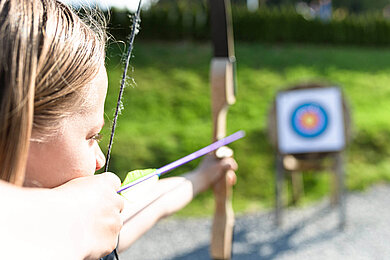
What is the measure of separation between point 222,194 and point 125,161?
266 centimetres

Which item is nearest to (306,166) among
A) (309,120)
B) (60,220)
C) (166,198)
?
(309,120)

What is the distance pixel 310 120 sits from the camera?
373 cm

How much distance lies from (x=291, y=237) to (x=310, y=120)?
3.21 feet

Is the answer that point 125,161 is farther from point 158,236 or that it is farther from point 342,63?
point 342,63

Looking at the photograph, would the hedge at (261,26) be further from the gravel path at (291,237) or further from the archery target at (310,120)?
the gravel path at (291,237)

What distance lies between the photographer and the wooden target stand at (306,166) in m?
3.32

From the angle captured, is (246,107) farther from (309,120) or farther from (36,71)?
(36,71)

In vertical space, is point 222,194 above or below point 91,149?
below

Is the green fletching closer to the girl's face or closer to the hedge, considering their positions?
the girl's face

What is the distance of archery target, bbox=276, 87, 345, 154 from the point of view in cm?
357

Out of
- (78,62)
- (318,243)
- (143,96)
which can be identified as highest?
(78,62)

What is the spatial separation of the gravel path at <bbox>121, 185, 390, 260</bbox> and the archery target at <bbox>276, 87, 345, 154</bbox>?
469mm

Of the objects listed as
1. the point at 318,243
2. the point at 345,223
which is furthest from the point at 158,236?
the point at 345,223

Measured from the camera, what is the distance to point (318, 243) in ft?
9.80
